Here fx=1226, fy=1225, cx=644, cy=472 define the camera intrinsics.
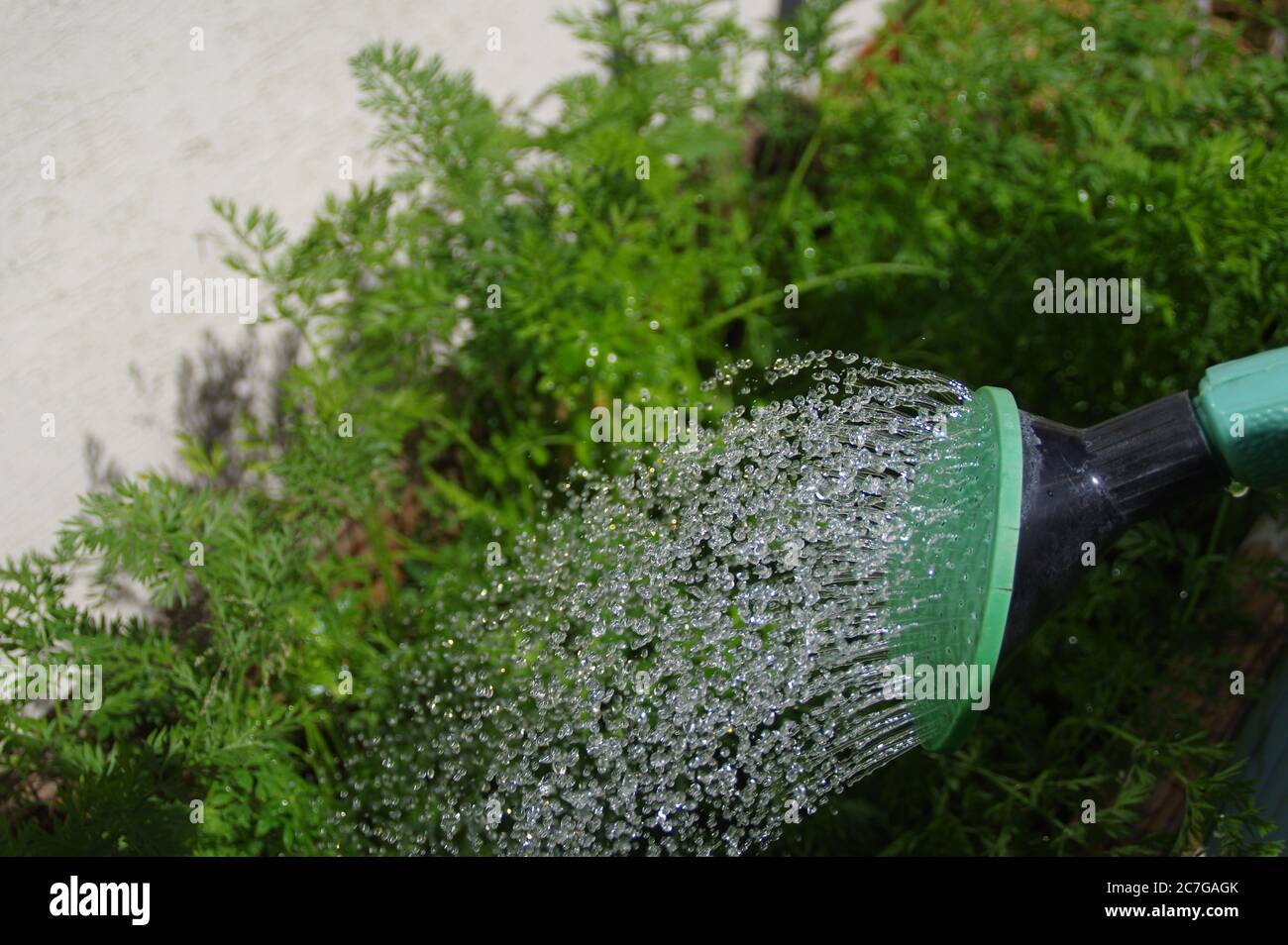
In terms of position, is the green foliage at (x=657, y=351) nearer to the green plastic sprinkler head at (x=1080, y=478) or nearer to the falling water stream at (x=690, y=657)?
the falling water stream at (x=690, y=657)

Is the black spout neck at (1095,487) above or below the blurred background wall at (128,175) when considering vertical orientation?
below

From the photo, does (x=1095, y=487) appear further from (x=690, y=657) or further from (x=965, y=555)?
(x=690, y=657)

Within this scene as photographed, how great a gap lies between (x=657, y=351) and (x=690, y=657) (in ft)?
2.29

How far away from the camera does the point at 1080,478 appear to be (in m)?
1.58

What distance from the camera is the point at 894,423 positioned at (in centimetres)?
208

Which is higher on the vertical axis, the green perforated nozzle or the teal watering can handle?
the teal watering can handle

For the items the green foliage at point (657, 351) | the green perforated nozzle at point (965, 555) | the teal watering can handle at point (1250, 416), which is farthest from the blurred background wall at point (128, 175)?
the teal watering can handle at point (1250, 416)

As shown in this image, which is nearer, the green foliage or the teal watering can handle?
the teal watering can handle

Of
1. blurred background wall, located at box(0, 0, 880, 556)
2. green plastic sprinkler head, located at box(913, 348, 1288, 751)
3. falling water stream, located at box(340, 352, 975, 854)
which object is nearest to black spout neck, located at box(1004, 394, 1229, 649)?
green plastic sprinkler head, located at box(913, 348, 1288, 751)

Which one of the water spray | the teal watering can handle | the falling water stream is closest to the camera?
the teal watering can handle

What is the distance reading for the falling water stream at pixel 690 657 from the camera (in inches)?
82.2

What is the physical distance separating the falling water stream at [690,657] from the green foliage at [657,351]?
0.09m

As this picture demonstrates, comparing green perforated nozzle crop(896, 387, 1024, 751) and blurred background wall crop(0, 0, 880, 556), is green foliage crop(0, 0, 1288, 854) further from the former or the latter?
green perforated nozzle crop(896, 387, 1024, 751)

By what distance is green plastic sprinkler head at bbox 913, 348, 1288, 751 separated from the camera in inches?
59.6
